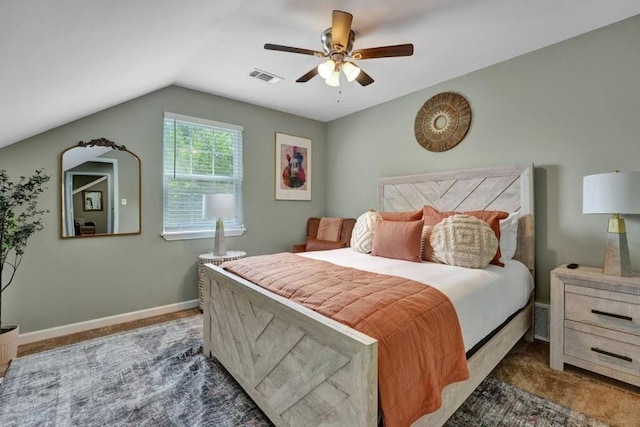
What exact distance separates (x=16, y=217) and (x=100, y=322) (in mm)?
1196

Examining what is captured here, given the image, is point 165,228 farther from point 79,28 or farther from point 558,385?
point 558,385

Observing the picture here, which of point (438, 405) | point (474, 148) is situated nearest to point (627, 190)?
point (474, 148)

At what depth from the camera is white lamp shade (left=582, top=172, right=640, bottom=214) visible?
183 centimetres

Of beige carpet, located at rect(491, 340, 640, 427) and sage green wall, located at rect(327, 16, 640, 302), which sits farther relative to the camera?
sage green wall, located at rect(327, 16, 640, 302)

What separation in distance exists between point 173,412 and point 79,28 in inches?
83.2

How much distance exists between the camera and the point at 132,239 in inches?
120

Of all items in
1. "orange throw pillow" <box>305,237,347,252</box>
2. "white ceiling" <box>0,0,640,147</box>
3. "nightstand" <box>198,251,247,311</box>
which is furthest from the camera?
Result: "orange throw pillow" <box>305,237,347,252</box>

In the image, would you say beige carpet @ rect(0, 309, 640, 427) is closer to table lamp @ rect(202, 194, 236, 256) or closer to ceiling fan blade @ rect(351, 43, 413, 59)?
table lamp @ rect(202, 194, 236, 256)

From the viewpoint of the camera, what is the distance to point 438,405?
120 cm

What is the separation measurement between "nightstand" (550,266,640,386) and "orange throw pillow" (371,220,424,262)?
3.27 feet

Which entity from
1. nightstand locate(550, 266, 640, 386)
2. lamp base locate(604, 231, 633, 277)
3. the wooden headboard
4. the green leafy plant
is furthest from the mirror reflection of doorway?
lamp base locate(604, 231, 633, 277)

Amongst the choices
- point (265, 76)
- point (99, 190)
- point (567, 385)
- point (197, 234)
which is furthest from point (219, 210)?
point (567, 385)

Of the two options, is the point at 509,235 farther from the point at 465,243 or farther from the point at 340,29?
the point at 340,29

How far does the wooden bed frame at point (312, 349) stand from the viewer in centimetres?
107
